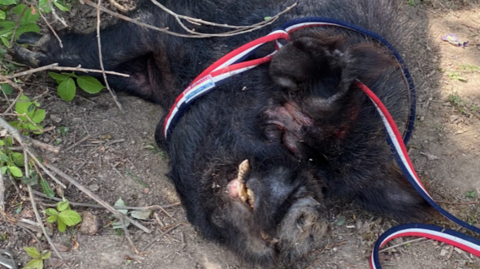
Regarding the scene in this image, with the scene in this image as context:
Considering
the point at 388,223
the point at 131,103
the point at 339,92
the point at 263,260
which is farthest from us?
the point at 131,103

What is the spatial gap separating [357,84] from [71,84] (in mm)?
1830

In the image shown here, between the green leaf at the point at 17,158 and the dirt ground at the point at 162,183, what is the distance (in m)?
0.14

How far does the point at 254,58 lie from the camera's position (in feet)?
8.34

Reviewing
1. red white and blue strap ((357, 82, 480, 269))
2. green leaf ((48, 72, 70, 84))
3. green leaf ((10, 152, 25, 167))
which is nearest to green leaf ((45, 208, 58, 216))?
green leaf ((10, 152, 25, 167))

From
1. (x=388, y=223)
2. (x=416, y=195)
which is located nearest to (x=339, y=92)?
(x=416, y=195)

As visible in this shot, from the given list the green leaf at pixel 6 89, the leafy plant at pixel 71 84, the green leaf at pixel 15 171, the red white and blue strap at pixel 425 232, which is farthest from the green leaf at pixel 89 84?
the red white and blue strap at pixel 425 232

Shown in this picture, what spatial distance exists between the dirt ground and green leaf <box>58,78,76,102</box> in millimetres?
129

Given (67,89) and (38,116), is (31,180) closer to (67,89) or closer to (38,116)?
(38,116)

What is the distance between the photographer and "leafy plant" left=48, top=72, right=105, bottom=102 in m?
3.06

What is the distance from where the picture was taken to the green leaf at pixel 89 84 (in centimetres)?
312

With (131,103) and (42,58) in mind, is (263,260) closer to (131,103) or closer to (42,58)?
(131,103)

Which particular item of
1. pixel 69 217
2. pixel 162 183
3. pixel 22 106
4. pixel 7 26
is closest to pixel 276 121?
pixel 162 183

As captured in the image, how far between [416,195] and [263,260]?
3.70 ft

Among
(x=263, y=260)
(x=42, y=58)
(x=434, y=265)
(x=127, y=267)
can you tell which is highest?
(x=42, y=58)
